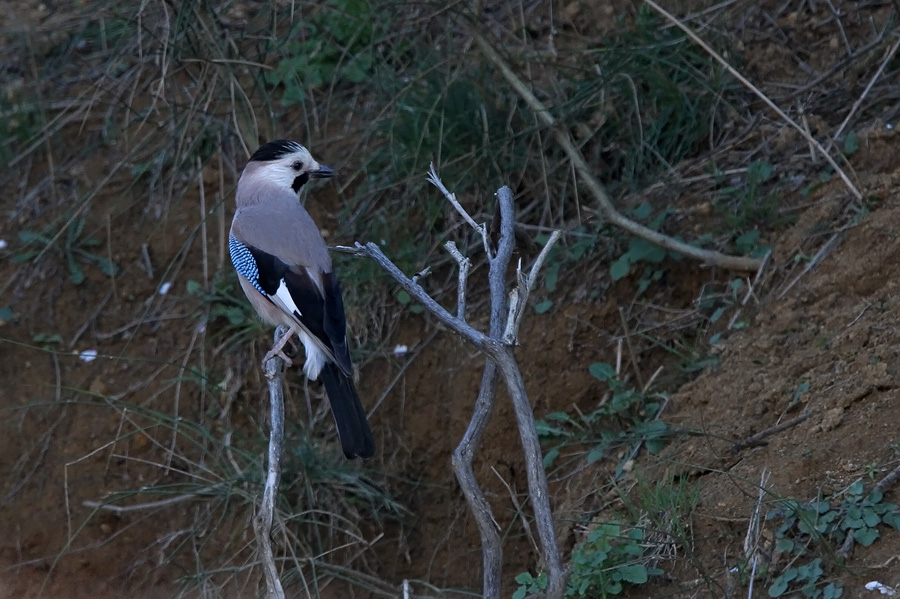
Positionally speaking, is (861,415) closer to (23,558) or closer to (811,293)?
(811,293)

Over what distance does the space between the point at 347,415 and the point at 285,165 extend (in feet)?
4.40

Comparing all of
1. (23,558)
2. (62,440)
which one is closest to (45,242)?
(62,440)

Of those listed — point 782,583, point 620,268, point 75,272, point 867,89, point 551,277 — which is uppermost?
point 867,89

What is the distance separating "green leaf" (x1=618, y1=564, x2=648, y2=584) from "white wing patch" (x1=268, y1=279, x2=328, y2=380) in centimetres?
135

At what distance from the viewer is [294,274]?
409cm

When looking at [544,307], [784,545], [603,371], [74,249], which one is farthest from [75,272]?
[784,545]

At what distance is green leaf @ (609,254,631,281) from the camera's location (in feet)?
15.3

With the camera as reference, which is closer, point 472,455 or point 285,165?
point 472,455

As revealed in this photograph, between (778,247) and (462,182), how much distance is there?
1.55 m

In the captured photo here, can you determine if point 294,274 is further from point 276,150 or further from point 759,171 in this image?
point 759,171

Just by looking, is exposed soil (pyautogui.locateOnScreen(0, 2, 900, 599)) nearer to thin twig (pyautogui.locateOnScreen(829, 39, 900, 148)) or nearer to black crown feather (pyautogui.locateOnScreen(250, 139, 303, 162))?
thin twig (pyautogui.locateOnScreen(829, 39, 900, 148))

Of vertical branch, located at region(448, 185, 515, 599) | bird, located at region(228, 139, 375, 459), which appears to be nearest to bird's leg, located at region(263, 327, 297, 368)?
bird, located at region(228, 139, 375, 459)

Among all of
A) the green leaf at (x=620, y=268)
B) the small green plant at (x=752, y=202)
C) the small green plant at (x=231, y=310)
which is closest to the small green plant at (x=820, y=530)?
the small green plant at (x=752, y=202)

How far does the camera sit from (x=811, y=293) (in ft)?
13.1
